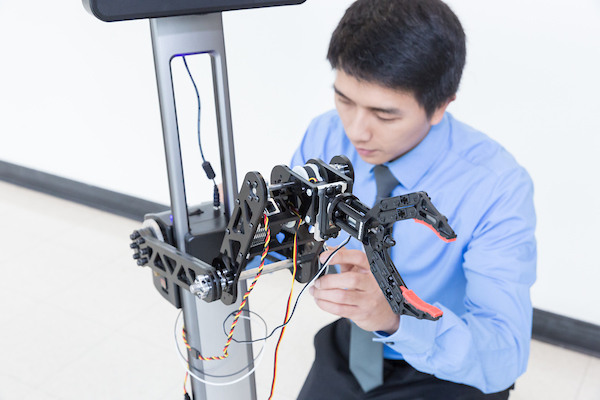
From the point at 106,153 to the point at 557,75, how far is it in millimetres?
2081

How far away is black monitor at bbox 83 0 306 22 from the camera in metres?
0.59

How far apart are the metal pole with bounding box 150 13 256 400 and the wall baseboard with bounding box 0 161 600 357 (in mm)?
1492

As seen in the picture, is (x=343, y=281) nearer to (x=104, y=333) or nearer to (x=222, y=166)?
(x=222, y=166)

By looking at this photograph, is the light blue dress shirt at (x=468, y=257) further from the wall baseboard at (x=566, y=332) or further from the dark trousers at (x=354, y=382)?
the wall baseboard at (x=566, y=332)

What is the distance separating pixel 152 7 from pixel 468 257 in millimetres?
811

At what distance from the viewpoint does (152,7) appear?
2.01 feet

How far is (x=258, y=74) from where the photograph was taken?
2.29 meters

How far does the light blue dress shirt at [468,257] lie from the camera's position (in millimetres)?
1005

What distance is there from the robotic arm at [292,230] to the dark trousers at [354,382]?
59 cm

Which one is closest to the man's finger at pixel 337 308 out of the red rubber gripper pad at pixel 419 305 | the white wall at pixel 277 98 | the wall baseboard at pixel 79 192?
the red rubber gripper pad at pixel 419 305

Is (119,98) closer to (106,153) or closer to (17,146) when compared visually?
(106,153)

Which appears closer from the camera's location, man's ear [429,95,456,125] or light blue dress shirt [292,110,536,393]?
light blue dress shirt [292,110,536,393]

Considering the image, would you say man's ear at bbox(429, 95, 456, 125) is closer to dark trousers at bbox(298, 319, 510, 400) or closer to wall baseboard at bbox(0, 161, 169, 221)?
dark trousers at bbox(298, 319, 510, 400)

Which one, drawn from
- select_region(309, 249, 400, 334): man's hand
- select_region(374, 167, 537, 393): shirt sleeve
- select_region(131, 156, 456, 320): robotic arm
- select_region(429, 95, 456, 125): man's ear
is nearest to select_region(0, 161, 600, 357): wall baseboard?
select_region(374, 167, 537, 393): shirt sleeve
